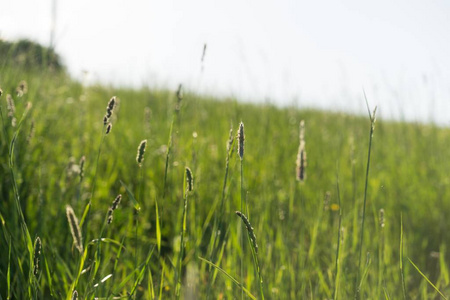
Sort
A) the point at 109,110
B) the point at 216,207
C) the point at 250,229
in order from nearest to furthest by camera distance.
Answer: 1. the point at 250,229
2. the point at 109,110
3. the point at 216,207

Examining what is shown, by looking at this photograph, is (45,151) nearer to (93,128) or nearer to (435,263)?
(93,128)

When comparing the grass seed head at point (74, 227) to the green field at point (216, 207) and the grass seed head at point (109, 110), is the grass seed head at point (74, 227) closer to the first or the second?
the green field at point (216, 207)

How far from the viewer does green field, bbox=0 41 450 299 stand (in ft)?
4.57

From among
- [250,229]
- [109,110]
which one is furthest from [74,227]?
[250,229]

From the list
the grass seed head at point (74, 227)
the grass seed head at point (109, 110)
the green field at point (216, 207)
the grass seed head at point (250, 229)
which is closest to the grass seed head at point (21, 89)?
the green field at point (216, 207)

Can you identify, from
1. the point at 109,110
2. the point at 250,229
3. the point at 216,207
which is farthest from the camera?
the point at 216,207

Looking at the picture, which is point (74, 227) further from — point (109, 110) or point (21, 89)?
point (21, 89)

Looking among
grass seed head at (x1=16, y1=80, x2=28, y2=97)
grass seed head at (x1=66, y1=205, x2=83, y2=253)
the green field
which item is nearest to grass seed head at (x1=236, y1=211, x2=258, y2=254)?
the green field

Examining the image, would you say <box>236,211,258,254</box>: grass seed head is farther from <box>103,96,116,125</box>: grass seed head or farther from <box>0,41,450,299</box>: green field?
<box>103,96,116,125</box>: grass seed head

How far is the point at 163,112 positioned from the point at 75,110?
80 centimetres

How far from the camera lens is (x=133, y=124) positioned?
3674mm

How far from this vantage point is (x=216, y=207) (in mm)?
1628

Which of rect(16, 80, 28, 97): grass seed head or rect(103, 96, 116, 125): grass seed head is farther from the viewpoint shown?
rect(16, 80, 28, 97): grass seed head

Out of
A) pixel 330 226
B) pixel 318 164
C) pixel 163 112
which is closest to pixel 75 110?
pixel 163 112
